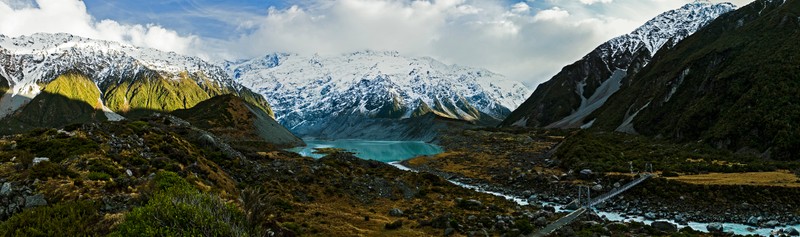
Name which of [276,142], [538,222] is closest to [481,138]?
[276,142]

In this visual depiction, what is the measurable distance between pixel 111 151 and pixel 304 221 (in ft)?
45.5

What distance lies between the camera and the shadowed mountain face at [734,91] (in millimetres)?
61844

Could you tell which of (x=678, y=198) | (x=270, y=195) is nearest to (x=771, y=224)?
(x=678, y=198)

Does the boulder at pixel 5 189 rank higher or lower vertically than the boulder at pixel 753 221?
higher

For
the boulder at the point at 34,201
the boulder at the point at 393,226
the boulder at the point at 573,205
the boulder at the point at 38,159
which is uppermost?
the boulder at the point at 38,159

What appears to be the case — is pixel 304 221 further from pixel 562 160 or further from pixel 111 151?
pixel 562 160

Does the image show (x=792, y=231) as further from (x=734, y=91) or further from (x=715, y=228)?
(x=734, y=91)

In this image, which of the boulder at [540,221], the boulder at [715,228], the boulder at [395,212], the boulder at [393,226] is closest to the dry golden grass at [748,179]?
the boulder at [715,228]

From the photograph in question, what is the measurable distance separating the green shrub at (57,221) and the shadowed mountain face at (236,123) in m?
110

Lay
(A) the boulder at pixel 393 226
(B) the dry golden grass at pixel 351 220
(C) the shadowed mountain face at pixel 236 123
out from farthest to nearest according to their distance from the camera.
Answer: (C) the shadowed mountain face at pixel 236 123, (A) the boulder at pixel 393 226, (B) the dry golden grass at pixel 351 220

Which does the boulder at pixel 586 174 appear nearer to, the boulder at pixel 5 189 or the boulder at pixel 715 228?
the boulder at pixel 715 228

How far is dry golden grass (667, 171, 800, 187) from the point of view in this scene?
3706 centimetres

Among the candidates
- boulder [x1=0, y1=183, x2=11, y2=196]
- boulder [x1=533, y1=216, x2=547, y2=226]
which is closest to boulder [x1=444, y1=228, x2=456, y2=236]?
boulder [x1=533, y1=216, x2=547, y2=226]

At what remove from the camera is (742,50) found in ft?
331
